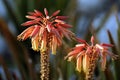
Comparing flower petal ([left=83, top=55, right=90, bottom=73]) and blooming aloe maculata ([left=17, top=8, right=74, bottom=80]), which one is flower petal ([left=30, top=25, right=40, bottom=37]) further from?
flower petal ([left=83, top=55, right=90, bottom=73])

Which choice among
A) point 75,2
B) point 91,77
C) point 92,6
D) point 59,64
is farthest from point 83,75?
point 92,6

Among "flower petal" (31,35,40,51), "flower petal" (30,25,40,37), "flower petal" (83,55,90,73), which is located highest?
"flower petal" (30,25,40,37)

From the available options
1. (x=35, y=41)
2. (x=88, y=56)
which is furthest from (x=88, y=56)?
(x=35, y=41)

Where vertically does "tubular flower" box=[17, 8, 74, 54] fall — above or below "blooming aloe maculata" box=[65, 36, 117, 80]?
above

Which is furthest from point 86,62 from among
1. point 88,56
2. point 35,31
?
point 35,31

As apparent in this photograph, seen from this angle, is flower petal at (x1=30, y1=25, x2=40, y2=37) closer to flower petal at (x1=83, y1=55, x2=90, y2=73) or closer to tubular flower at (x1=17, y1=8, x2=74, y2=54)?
tubular flower at (x1=17, y1=8, x2=74, y2=54)

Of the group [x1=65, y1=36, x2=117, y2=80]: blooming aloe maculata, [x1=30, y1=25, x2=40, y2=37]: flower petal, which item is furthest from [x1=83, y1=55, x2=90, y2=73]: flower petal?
[x1=30, y1=25, x2=40, y2=37]: flower petal

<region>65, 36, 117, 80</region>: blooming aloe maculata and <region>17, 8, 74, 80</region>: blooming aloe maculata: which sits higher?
<region>17, 8, 74, 80</region>: blooming aloe maculata

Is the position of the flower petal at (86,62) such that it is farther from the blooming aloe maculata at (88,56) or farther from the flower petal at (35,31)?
the flower petal at (35,31)

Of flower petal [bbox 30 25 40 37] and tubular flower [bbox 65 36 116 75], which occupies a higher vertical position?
flower petal [bbox 30 25 40 37]

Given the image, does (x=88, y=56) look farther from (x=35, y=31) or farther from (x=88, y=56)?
(x=35, y=31)

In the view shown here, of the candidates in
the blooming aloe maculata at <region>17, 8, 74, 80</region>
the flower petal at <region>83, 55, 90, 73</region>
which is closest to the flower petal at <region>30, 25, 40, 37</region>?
the blooming aloe maculata at <region>17, 8, 74, 80</region>
